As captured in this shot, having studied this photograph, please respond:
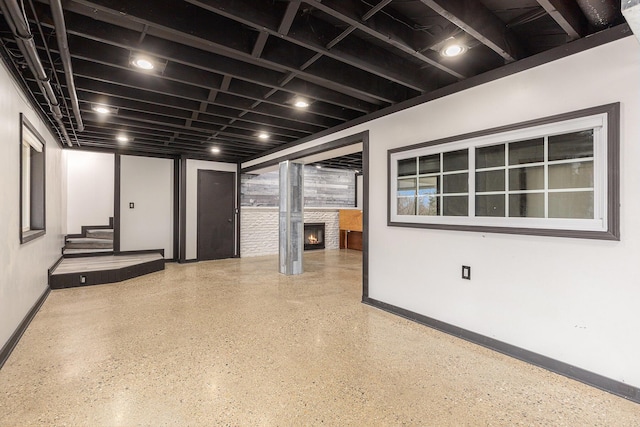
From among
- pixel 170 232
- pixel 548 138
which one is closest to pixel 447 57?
pixel 548 138

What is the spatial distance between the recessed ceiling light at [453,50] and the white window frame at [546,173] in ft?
2.35

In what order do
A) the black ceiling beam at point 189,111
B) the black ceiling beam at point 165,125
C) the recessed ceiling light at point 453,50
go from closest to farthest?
the recessed ceiling light at point 453,50 < the black ceiling beam at point 189,111 < the black ceiling beam at point 165,125

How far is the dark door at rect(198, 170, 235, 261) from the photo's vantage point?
279 inches

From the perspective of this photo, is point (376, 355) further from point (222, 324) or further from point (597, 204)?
point (597, 204)

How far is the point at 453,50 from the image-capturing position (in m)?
2.42

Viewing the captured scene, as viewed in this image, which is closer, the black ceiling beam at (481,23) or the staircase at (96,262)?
the black ceiling beam at (481,23)

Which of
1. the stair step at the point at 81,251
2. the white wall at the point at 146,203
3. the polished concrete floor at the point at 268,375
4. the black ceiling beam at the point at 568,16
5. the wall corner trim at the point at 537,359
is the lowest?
the polished concrete floor at the point at 268,375

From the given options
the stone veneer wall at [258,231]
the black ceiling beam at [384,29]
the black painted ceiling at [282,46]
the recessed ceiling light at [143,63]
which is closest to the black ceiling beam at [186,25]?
the black painted ceiling at [282,46]

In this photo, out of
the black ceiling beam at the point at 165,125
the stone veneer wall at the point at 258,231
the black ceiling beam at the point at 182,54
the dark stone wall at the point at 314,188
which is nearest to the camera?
the black ceiling beam at the point at 182,54

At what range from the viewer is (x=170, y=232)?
700 centimetres

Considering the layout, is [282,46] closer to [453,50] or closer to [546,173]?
[453,50]

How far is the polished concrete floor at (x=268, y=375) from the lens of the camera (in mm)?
1777

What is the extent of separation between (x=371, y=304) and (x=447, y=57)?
2.79 m

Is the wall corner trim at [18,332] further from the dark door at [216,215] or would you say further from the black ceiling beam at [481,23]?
the black ceiling beam at [481,23]
